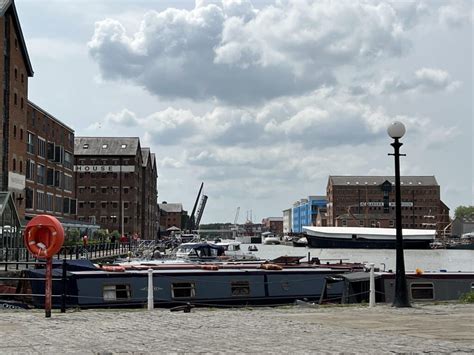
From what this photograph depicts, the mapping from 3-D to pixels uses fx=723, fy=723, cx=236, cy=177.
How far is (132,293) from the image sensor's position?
79.5ft

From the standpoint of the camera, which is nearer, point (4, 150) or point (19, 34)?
point (4, 150)

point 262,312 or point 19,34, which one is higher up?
point 19,34

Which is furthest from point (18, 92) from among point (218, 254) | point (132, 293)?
point (132, 293)

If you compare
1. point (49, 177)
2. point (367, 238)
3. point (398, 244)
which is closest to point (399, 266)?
point (398, 244)

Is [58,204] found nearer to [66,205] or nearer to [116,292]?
[66,205]

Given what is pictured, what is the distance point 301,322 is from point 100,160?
118750mm

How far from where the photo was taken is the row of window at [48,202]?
70106 mm

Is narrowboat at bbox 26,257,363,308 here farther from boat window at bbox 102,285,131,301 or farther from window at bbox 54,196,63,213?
window at bbox 54,196,63,213

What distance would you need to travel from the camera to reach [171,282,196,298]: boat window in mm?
24641

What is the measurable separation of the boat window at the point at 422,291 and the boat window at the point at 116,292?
9.58 metres

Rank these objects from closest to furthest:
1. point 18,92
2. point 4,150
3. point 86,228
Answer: point 4,150 → point 18,92 → point 86,228

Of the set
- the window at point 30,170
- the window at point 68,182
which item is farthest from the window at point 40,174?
the window at point 68,182

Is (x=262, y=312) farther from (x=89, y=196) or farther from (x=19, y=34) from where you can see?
(x=89, y=196)

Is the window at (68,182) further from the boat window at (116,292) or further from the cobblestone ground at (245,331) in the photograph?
the cobblestone ground at (245,331)
